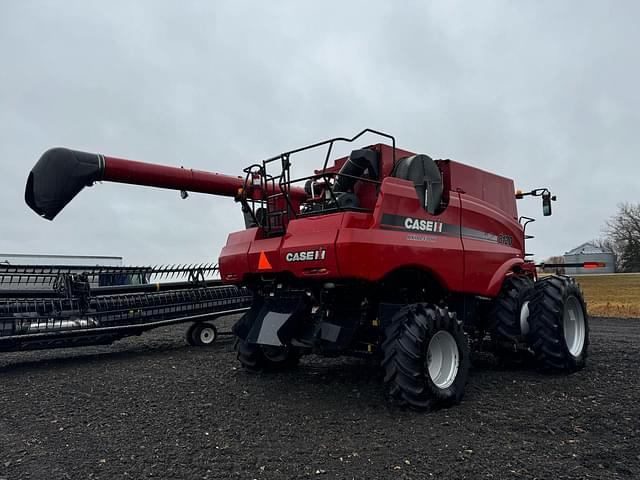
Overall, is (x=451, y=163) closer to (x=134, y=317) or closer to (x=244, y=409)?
(x=244, y=409)

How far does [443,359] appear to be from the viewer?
5250mm

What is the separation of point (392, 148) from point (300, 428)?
3.12 meters

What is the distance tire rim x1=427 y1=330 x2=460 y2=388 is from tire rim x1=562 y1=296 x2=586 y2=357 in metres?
2.35

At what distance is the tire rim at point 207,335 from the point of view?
1011 centimetres

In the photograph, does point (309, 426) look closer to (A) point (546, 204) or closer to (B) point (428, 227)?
(B) point (428, 227)

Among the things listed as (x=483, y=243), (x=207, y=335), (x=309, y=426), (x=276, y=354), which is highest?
(x=483, y=243)

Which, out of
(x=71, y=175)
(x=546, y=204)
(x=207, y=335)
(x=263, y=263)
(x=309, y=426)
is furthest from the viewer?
(x=207, y=335)

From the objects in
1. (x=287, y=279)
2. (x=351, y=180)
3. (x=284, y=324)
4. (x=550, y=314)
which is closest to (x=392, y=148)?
(x=351, y=180)

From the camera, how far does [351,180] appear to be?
5832mm

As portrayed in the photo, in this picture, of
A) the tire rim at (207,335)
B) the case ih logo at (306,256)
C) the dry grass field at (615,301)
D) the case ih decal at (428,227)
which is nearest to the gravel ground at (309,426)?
the case ih logo at (306,256)

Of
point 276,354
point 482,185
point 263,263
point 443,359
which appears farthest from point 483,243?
point 276,354

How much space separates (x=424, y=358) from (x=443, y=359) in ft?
1.78

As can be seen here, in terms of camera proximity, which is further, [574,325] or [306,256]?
[574,325]

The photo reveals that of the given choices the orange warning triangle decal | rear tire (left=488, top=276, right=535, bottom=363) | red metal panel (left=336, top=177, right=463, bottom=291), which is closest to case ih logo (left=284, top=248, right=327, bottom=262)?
red metal panel (left=336, top=177, right=463, bottom=291)
